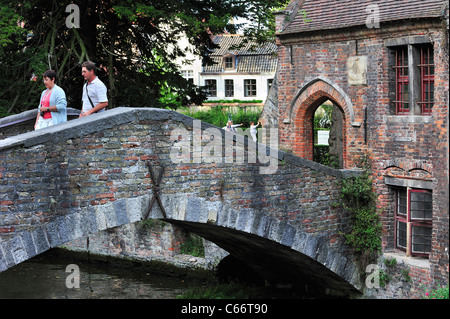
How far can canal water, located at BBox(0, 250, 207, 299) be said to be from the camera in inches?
691

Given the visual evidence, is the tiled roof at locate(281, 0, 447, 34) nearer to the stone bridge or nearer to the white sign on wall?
the stone bridge

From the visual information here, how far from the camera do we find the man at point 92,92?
10.9 m

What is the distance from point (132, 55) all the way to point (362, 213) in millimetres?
7662

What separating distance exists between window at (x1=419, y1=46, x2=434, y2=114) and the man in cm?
584

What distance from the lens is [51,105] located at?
36.5 feet

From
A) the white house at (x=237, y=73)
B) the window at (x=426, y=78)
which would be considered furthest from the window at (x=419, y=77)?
the white house at (x=237, y=73)

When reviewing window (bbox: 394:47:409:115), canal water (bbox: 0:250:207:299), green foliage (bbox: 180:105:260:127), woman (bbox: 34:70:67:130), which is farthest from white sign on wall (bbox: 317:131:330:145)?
green foliage (bbox: 180:105:260:127)

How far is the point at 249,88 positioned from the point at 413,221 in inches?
1346

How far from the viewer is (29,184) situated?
9.93m

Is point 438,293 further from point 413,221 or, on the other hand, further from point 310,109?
point 310,109

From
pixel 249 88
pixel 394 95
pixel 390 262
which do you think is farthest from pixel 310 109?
Answer: pixel 249 88

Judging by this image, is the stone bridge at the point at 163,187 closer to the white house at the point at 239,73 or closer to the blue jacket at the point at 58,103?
the blue jacket at the point at 58,103

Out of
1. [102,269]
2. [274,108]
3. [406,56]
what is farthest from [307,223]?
[102,269]

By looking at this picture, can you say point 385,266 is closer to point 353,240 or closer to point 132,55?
point 353,240
